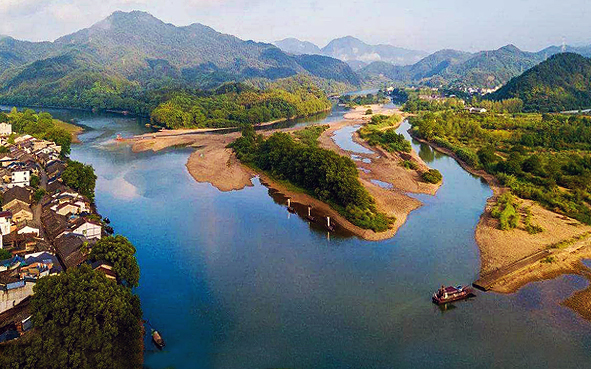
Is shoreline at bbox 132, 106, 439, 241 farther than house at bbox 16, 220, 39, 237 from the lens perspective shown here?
Yes

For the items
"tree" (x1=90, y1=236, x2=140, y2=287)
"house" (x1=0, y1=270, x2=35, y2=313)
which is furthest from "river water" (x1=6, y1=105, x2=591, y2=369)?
"house" (x1=0, y1=270, x2=35, y2=313)

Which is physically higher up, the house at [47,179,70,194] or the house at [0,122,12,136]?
the house at [0,122,12,136]

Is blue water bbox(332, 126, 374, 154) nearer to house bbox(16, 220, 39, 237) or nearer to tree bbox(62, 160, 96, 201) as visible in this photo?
tree bbox(62, 160, 96, 201)

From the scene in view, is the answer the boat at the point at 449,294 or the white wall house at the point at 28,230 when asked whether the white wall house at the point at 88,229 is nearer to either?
the white wall house at the point at 28,230

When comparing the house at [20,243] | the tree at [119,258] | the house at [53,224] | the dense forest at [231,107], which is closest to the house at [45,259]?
the house at [20,243]

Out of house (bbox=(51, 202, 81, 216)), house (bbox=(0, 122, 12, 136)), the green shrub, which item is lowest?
the green shrub

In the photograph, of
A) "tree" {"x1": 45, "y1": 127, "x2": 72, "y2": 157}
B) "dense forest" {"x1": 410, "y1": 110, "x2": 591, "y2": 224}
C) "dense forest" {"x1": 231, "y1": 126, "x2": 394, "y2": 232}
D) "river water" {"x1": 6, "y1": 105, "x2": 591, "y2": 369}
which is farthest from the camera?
"tree" {"x1": 45, "y1": 127, "x2": 72, "y2": 157}
